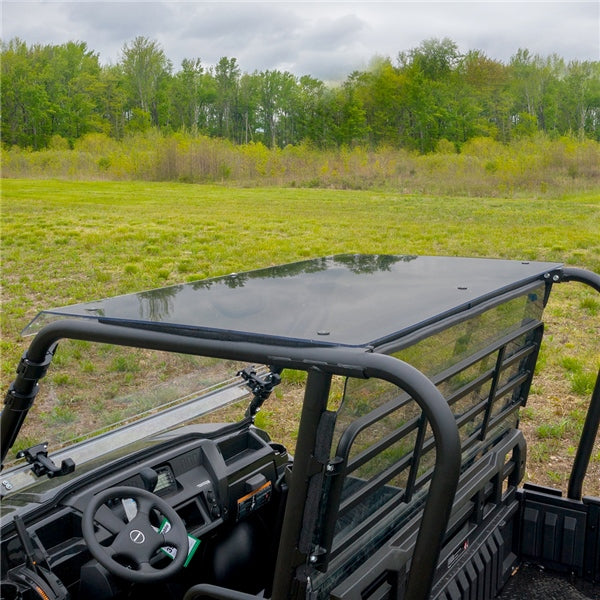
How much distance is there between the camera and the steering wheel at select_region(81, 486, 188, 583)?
66.5 inches

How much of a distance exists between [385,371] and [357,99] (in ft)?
145

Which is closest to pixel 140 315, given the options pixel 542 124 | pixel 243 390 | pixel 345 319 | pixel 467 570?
pixel 345 319

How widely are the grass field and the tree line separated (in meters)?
22.9

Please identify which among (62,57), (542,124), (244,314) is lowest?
(244,314)

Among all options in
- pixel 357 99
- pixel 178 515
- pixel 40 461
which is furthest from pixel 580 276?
pixel 357 99

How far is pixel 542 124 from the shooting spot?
40.3m

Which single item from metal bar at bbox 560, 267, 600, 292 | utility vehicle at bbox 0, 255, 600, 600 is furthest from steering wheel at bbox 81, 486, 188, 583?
metal bar at bbox 560, 267, 600, 292

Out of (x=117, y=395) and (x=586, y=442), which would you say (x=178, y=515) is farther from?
(x=586, y=442)

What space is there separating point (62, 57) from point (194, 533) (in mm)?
50797

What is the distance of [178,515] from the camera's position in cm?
201

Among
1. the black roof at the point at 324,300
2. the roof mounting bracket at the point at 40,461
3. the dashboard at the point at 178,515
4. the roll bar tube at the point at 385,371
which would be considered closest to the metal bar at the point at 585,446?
the black roof at the point at 324,300

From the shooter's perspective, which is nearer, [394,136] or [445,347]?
[445,347]

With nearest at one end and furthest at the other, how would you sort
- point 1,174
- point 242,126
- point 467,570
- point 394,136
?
point 467,570
point 1,174
point 394,136
point 242,126

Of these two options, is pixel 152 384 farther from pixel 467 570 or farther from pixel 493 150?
pixel 493 150
